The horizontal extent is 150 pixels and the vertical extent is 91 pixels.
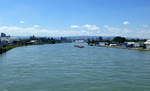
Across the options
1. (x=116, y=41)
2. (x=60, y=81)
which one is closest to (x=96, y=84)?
(x=60, y=81)

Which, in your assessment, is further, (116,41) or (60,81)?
(116,41)

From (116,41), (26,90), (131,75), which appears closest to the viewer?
(26,90)

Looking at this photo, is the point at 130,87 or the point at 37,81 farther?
the point at 37,81

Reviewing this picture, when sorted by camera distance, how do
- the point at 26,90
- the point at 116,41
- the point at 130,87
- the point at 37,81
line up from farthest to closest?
the point at 116,41, the point at 37,81, the point at 130,87, the point at 26,90

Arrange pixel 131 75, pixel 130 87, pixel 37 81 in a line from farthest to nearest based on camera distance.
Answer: pixel 131 75, pixel 37 81, pixel 130 87

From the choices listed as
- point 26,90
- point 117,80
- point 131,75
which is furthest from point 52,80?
point 131,75

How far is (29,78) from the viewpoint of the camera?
7.80 meters

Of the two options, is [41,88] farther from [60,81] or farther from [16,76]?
[16,76]

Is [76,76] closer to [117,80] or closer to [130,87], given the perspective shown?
[117,80]

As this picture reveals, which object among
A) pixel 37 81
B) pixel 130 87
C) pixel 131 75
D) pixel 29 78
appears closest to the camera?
pixel 130 87

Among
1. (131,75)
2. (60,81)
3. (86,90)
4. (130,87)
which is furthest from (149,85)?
(60,81)

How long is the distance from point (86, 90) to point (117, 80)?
1827 millimetres

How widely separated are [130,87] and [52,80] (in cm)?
285

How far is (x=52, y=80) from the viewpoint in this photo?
24.7 feet
